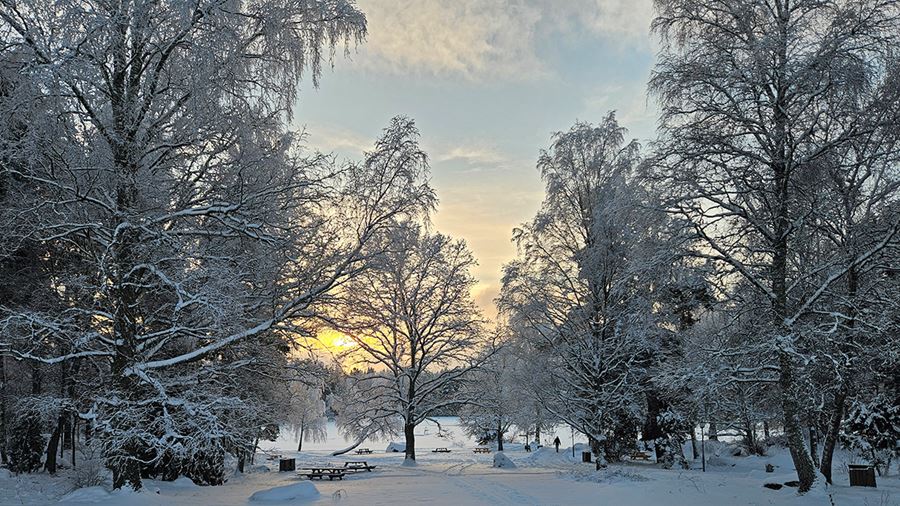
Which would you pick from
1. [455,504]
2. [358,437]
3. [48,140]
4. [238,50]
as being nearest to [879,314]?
[455,504]

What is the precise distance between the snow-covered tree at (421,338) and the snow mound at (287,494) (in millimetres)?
13024

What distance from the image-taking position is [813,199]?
38.7 ft

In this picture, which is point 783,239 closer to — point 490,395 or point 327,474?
point 327,474

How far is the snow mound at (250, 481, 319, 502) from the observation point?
443 inches

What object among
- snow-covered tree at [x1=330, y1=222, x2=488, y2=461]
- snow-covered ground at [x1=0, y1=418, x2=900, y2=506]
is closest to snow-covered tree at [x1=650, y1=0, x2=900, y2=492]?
snow-covered ground at [x1=0, y1=418, x2=900, y2=506]

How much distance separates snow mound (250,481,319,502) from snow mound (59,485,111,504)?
269cm

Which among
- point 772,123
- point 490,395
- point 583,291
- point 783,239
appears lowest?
point 490,395

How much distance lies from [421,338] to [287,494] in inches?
581

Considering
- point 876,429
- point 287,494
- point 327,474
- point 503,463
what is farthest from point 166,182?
point 876,429

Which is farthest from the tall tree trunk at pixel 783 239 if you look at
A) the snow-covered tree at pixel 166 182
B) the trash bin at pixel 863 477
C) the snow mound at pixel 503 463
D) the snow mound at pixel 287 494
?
the snow mound at pixel 503 463

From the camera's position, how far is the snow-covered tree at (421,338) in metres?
25.7

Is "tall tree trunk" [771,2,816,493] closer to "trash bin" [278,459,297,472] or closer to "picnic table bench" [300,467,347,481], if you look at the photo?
"picnic table bench" [300,467,347,481]

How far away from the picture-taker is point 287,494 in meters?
11.7

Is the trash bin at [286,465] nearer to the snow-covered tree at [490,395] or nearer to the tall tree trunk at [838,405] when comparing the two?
the snow-covered tree at [490,395]
